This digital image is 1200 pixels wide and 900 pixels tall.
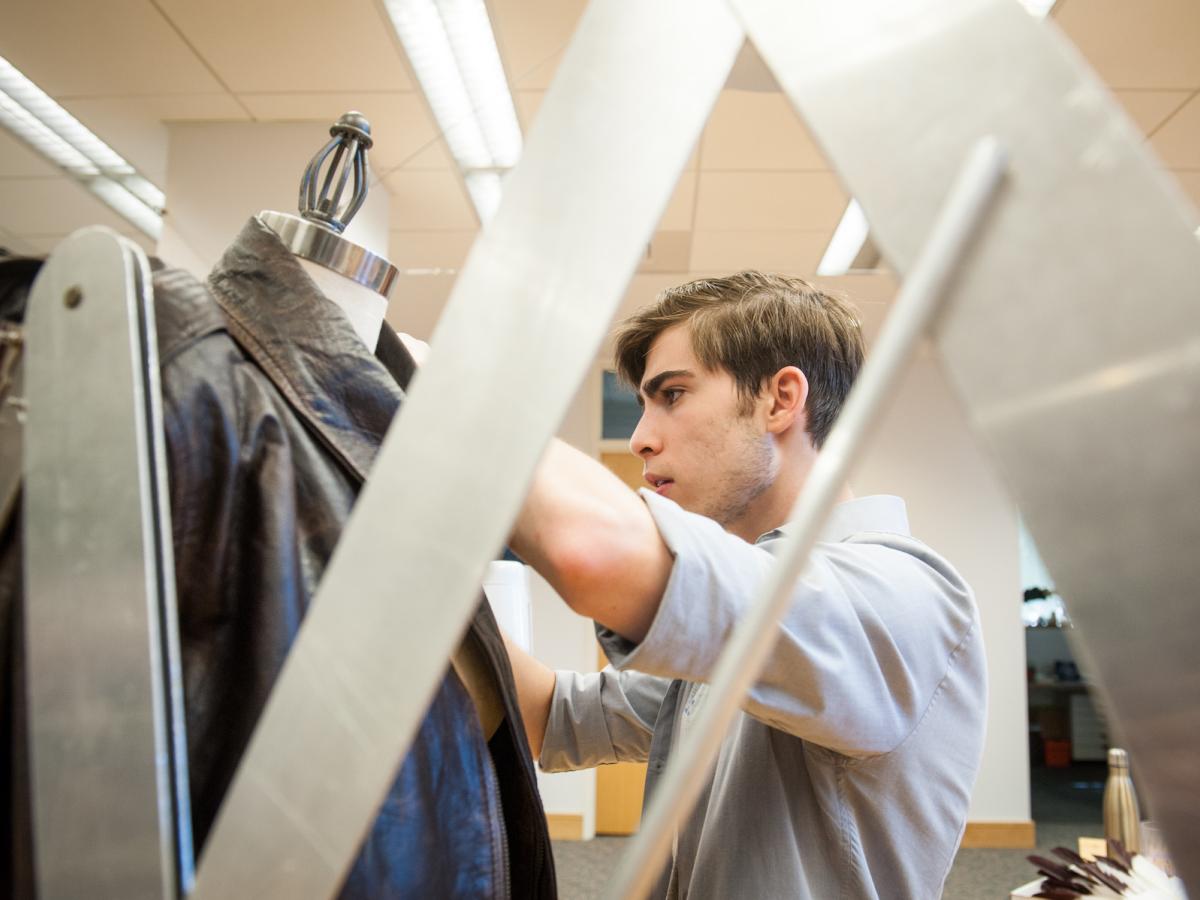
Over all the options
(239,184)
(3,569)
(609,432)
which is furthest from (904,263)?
(609,432)

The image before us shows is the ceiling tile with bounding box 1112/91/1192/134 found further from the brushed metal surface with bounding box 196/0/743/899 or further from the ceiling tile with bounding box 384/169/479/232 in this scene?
the brushed metal surface with bounding box 196/0/743/899

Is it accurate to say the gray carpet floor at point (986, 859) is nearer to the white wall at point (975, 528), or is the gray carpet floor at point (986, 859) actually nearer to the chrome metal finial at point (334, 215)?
the white wall at point (975, 528)

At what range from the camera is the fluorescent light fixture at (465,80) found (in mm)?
2381

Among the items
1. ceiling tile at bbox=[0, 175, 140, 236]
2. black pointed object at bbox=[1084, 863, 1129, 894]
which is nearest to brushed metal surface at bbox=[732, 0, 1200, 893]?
black pointed object at bbox=[1084, 863, 1129, 894]

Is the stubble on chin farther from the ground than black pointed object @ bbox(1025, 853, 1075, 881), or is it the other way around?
the stubble on chin

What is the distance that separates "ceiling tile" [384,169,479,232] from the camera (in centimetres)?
329

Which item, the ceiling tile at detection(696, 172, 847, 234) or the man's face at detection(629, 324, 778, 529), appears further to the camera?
the ceiling tile at detection(696, 172, 847, 234)

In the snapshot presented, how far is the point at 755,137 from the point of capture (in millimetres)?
2922

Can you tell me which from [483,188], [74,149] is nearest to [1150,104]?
[483,188]

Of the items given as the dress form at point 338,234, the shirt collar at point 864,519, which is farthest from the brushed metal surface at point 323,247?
the shirt collar at point 864,519

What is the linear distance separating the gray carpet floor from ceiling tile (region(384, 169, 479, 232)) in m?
2.71

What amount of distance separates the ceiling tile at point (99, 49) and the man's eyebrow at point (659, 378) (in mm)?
1827

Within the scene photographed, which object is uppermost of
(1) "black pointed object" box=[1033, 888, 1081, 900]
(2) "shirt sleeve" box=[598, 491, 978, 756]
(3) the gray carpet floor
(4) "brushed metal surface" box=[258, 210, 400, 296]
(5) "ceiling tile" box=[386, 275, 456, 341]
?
(5) "ceiling tile" box=[386, 275, 456, 341]

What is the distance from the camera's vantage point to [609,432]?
5.73 meters
